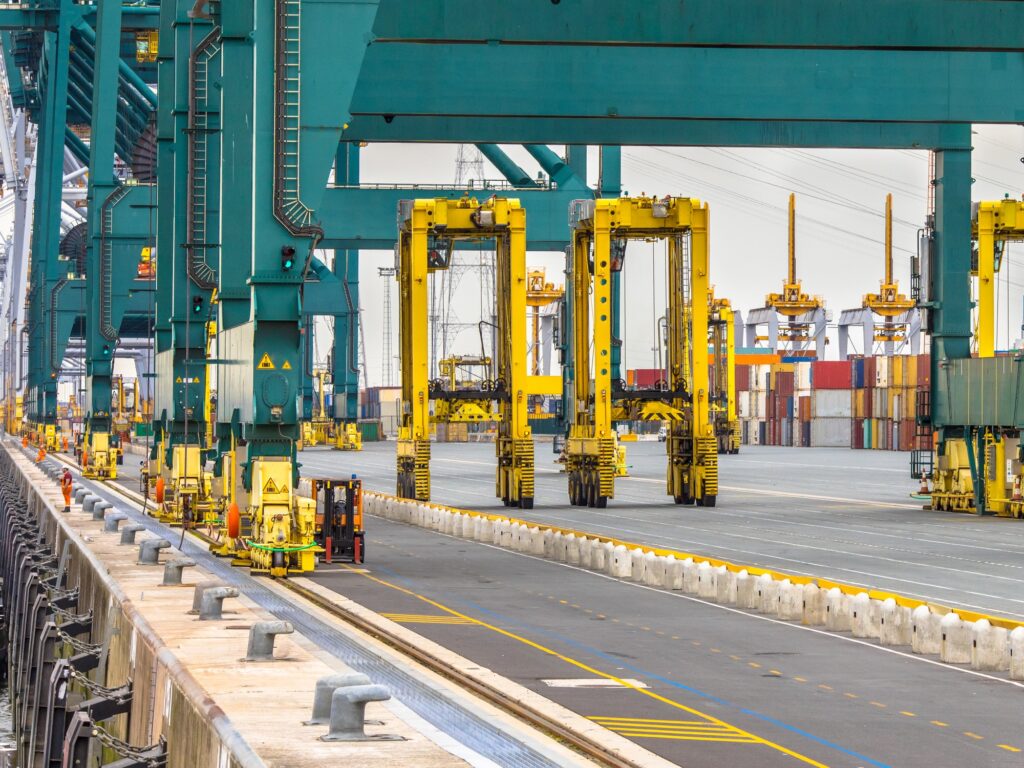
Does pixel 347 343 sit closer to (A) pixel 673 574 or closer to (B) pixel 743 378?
(B) pixel 743 378

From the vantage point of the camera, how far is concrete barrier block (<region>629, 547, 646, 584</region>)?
101ft

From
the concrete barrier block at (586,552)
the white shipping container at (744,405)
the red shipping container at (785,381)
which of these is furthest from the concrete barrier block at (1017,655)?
the white shipping container at (744,405)

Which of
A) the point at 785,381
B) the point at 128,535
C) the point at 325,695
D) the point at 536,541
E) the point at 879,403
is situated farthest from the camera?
the point at 785,381

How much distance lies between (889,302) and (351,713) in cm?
13212

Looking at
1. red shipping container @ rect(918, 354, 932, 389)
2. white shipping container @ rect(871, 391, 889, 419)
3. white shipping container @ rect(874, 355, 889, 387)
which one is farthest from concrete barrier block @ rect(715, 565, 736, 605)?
white shipping container @ rect(871, 391, 889, 419)

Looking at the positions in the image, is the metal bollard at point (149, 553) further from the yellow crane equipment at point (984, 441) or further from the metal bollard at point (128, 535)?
the yellow crane equipment at point (984, 441)

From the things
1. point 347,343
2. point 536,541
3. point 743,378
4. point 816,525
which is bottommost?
point 816,525

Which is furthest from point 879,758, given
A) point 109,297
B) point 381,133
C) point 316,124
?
point 109,297

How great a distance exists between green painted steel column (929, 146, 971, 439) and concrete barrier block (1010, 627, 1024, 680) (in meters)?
31.7

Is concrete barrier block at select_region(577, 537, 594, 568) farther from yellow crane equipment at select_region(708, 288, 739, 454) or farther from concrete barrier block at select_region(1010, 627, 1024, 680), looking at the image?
yellow crane equipment at select_region(708, 288, 739, 454)

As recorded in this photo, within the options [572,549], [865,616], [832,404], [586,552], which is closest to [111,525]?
[572,549]

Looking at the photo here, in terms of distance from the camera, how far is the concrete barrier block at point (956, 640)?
2080 cm

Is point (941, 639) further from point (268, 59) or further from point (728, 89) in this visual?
point (728, 89)

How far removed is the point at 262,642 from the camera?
16.2 m
